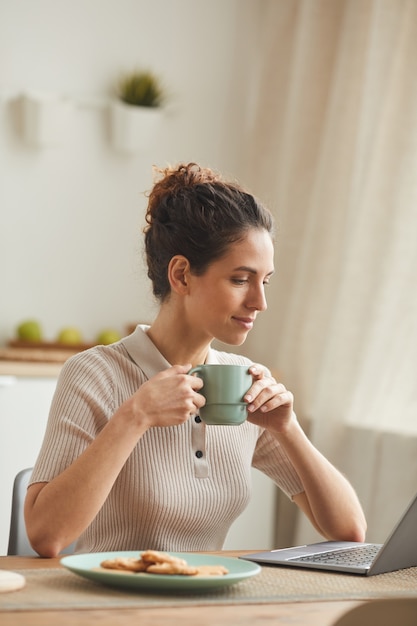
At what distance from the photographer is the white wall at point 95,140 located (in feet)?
9.91

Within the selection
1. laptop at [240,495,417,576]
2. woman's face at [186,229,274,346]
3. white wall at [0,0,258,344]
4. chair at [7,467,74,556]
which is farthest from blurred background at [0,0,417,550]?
laptop at [240,495,417,576]

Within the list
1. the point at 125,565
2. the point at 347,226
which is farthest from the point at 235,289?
the point at 347,226

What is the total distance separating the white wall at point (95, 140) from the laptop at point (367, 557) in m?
1.80

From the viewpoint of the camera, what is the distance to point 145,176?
323cm

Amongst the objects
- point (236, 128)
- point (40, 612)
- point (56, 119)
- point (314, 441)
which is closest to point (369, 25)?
point (236, 128)

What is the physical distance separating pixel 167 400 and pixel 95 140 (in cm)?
192

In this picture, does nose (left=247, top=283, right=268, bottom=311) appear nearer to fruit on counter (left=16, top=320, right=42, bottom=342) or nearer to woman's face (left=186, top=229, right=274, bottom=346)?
woman's face (left=186, top=229, right=274, bottom=346)

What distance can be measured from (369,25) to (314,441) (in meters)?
1.26

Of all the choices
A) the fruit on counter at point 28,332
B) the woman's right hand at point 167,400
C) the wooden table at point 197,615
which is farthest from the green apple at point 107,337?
the wooden table at point 197,615

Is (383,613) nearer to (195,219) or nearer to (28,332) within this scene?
(195,219)

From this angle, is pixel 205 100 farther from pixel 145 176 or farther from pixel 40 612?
pixel 40 612

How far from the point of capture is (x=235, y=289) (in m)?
1.65

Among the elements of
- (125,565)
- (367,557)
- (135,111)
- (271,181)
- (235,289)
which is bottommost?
(367,557)

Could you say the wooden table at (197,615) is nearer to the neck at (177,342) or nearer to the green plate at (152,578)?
the green plate at (152,578)
